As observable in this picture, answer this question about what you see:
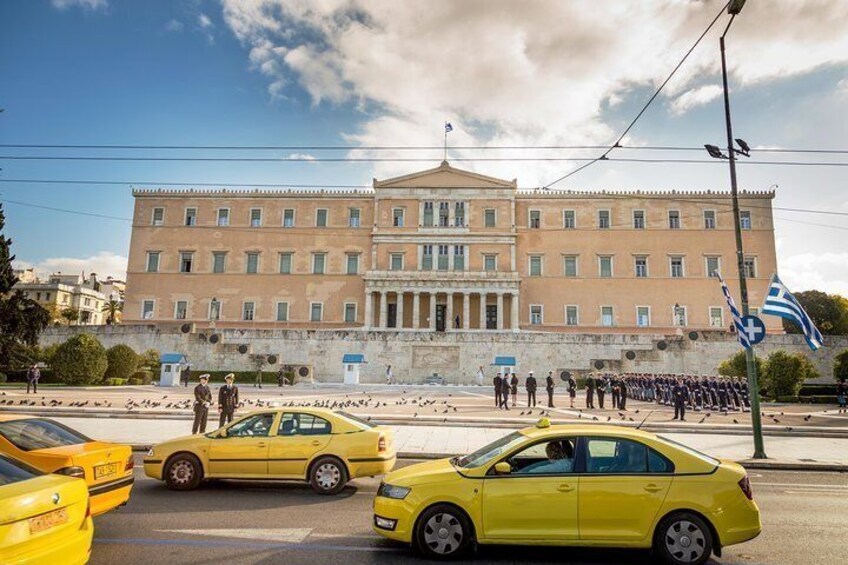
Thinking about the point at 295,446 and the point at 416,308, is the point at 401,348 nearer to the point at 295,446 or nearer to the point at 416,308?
the point at 416,308

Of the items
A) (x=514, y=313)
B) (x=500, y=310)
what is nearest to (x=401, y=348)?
(x=500, y=310)

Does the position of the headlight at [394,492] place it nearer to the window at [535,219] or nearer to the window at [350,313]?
the window at [350,313]

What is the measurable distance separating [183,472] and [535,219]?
46.2m

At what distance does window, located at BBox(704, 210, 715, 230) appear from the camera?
161ft

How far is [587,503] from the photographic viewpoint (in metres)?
5.20

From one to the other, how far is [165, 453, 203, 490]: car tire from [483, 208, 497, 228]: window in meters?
43.6

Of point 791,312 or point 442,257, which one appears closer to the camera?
point 791,312

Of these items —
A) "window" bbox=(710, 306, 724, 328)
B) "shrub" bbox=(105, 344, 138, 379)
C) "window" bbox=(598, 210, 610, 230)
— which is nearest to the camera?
"shrub" bbox=(105, 344, 138, 379)

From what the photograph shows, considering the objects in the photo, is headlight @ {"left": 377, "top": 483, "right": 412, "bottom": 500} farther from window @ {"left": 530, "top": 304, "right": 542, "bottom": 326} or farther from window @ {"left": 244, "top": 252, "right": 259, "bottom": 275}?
window @ {"left": 244, "top": 252, "right": 259, "bottom": 275}

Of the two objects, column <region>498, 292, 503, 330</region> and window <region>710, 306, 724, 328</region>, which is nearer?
column <region>498, 292, 503, 330</region>

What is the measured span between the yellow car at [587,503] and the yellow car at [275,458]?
276cm

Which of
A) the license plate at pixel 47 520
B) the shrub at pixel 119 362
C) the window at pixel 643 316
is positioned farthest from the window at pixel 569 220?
the license plate at pixel 47 520

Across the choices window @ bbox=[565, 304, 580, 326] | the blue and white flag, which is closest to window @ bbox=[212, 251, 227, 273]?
window @ bbox=[565, 304, 580, 326]

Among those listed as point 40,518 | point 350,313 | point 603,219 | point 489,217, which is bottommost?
point 40,518
